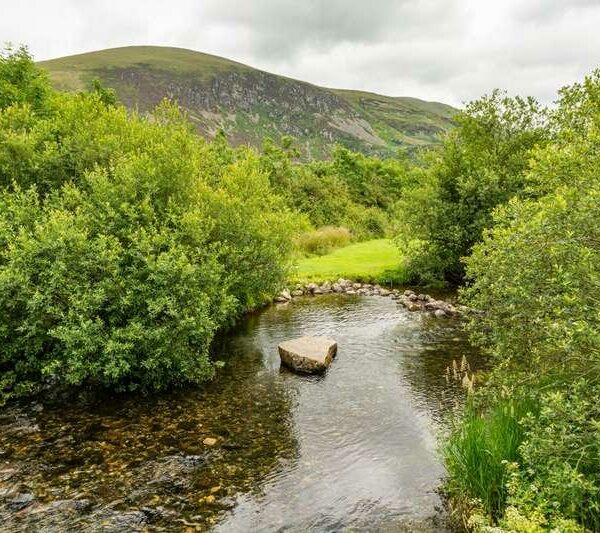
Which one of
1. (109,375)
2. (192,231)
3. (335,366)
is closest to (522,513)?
(335,366)

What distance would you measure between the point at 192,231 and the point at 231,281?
3.80 m

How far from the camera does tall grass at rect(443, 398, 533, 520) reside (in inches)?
382

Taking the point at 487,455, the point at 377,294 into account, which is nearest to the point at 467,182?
the point at 377,294

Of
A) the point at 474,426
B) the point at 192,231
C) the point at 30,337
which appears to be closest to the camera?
the point at 474,426

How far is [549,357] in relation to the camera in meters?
9.95

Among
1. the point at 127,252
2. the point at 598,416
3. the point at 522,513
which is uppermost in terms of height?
the point at 127,252

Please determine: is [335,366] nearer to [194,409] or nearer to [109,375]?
[194,409]

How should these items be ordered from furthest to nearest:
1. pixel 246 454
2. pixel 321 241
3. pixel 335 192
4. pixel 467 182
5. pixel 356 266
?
pixel 335 192
pixel 321 241
pixel 356 266
pixel 467 182
pixel 246 454

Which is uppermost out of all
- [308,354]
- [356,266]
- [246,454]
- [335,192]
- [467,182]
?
[335,192]

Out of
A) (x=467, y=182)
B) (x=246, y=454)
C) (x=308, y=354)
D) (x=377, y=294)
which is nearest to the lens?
(x=246, y=454)

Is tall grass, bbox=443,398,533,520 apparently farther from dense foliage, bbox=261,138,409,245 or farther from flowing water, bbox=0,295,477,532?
dense foliage, bbox=261,138,409,245

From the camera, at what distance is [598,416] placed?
7836mm

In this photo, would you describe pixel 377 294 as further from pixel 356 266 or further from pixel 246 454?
pixel 246 454

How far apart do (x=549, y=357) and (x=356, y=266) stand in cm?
3187
